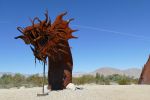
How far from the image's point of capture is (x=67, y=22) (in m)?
19.3

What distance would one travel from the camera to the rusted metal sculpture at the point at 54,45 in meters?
18.1

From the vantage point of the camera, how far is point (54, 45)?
18141 mm

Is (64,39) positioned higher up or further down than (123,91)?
higher up

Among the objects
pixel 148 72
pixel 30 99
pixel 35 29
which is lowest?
pixel 30 99

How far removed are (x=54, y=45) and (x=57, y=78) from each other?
1749mm

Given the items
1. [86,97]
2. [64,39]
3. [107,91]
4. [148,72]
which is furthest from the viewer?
[148,72]

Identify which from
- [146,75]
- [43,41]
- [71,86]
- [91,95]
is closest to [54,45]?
[43,41]

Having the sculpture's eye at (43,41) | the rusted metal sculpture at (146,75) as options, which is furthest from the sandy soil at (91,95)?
the rusted metal sculpture at (146,75)

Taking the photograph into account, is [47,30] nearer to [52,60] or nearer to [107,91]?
[52,60]

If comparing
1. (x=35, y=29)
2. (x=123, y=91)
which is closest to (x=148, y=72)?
(x=123, y=91)

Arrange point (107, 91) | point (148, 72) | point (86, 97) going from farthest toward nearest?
1. point (148, 72)
2. point (107, 91)
3. point (86, 97)

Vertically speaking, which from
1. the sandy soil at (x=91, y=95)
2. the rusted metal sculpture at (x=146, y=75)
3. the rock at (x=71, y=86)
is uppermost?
the rusted metal sculpture at (x=146, y=75)

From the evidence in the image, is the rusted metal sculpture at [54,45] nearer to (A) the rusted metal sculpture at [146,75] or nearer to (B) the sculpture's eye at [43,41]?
(B) the sculpture's eye at [43,41]

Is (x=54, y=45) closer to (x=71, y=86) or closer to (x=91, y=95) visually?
(x=71, y=86)
